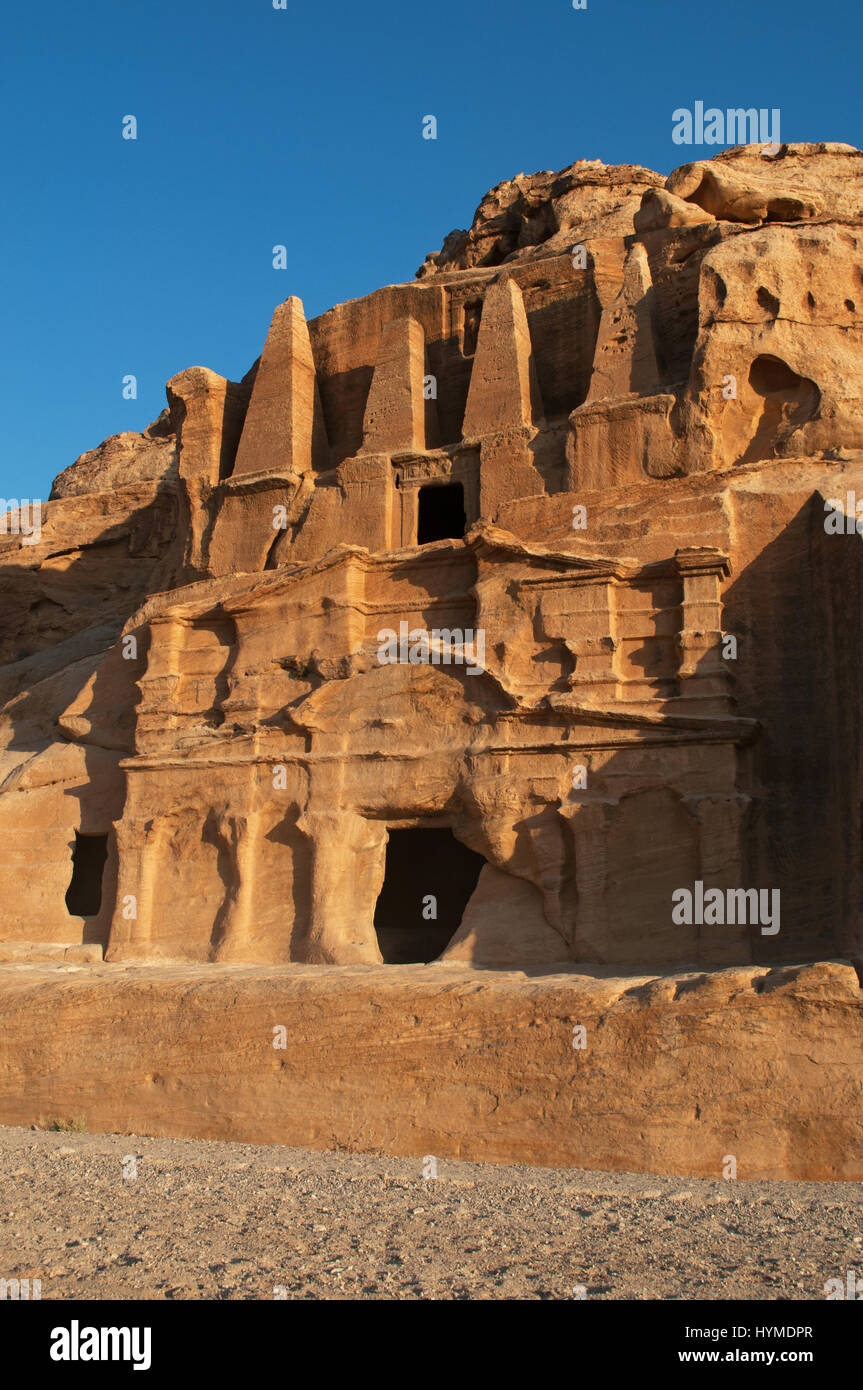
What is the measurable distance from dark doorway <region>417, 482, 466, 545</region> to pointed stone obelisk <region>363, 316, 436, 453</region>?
0.88 metres

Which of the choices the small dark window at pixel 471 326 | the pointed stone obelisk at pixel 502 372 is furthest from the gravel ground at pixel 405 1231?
the small dark window at pixel 471 326

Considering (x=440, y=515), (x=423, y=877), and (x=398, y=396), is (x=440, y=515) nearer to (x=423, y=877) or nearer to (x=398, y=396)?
(x=398, y=396)

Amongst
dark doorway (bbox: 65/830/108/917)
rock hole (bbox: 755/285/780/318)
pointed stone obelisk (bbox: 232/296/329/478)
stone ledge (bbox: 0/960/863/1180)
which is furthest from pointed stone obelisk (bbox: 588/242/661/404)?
dark doorway (bbox: 65/830/108/917)

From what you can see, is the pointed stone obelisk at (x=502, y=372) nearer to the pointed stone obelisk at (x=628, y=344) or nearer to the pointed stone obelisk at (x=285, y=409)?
the pointed stone obelisk at (x=628, y=344)

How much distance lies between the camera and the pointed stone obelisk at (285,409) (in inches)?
772

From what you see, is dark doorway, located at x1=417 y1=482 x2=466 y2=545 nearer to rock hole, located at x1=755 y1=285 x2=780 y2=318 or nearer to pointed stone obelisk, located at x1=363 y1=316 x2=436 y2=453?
Result: pointed stone obelisk, located at x1=363 y1=316 x2=436 y2=453

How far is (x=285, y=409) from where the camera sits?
1984cm

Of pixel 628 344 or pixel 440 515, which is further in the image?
pixel 440 515

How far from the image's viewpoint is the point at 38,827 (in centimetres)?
1639

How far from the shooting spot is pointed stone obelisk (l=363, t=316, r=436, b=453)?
1875 centimetres

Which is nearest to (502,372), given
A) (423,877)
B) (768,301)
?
(768,301)

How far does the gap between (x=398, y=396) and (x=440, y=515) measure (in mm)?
2065

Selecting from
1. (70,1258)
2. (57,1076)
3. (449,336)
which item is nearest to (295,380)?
(449,336)

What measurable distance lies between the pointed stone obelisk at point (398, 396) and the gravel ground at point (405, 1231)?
12.2m
